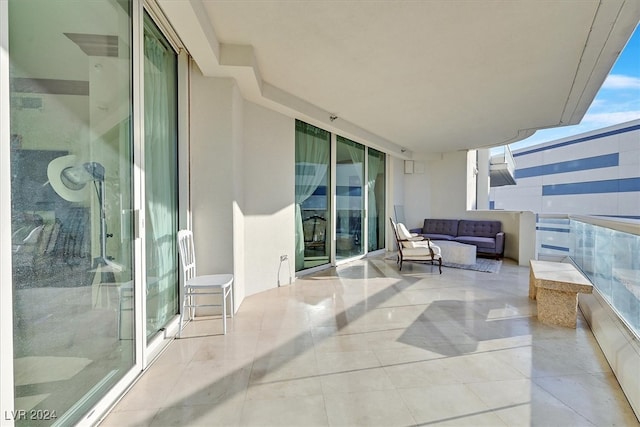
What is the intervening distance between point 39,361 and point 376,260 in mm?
5907

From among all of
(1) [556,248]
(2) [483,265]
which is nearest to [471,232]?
(2) [483,265]

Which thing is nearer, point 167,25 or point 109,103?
point 109,103

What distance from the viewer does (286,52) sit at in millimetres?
3021

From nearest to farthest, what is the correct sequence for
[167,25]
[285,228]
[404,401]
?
[404,401] < [167,25] < [285,228]

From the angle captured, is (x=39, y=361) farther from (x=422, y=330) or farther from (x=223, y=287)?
(x=422, y=330)

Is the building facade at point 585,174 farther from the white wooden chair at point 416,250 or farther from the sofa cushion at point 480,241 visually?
the white wooden chair at point 416,250

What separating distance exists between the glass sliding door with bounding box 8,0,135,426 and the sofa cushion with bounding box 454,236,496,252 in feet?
23.0

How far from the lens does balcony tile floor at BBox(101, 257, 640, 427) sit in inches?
65.6

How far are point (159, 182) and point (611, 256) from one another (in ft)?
14.3

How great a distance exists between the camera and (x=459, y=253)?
19.9 ft

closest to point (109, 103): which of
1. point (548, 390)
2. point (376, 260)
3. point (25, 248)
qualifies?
point (25, 248)

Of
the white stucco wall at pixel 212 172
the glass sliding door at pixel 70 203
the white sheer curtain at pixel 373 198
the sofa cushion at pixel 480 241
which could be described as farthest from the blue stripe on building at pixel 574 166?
the glass sliding door at pixel 70 203

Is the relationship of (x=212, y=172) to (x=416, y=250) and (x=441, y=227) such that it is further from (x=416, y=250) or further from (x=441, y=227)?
(x=441, y=227)

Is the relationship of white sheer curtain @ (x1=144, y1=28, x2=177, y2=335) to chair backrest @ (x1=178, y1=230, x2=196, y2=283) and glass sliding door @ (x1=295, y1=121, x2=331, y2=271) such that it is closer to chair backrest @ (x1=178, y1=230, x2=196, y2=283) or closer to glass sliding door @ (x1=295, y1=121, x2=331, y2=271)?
chair backrest @ (x1=178, y1=230, x2=196, y2=283)
